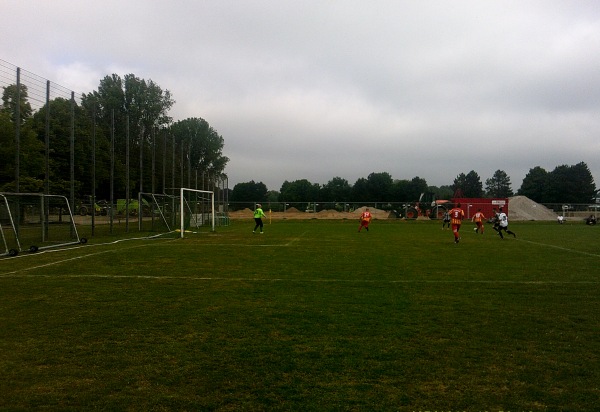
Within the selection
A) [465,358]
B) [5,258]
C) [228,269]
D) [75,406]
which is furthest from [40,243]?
[465,358]

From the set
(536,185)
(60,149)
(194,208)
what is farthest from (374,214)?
(536,185)

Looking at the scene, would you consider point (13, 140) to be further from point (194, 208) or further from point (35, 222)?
point (194, 208)

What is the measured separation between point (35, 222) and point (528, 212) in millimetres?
65703

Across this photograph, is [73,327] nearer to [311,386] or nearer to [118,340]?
[118,340]

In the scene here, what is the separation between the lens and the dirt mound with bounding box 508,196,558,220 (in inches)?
2591

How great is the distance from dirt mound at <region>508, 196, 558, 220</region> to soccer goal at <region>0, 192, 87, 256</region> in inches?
2312

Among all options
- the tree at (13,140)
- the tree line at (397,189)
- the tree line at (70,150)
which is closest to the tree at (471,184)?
the tree line at (397,189)

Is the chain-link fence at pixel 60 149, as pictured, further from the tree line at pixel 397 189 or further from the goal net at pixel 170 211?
the tree line at pixel 397 189

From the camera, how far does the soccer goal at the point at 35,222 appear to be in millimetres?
17047

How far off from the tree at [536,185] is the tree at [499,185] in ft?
71.5

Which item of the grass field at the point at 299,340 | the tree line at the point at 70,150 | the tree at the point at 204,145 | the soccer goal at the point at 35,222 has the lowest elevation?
the grass field at the point at 299,340

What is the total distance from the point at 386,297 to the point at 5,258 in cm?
1268

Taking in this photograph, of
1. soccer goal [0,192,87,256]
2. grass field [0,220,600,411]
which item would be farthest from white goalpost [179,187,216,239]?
grass field [0,220,600,411]

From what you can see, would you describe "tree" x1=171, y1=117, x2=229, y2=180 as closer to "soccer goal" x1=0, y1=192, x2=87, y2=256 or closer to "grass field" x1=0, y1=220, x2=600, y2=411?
"soccer goal" x1=0, y1=192, x2=87, y2=256
